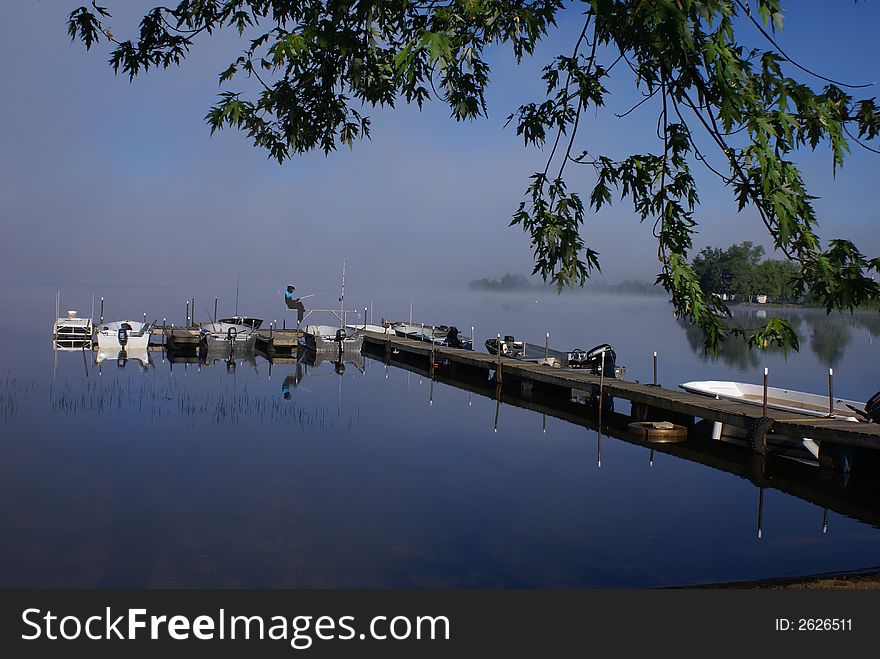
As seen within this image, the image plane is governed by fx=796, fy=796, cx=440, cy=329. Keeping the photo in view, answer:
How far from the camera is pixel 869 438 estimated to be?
17.1m

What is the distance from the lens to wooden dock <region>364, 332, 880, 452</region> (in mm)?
18109

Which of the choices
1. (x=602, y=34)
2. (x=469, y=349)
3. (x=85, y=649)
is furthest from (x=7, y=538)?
(x=469, y=349)

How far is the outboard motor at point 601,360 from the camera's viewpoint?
97.4ft

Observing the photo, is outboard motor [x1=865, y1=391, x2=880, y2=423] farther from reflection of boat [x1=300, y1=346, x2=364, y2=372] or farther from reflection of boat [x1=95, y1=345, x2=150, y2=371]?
reflection of boat [x1=95, y1=345, x2=150, y2=371]

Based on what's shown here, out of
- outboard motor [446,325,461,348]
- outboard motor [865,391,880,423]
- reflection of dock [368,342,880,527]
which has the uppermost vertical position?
outboard motor [446,325,461,348]

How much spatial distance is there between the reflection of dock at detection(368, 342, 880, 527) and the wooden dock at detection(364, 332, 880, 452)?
2.40ft

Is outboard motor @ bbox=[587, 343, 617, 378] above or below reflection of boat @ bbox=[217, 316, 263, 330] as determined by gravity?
below

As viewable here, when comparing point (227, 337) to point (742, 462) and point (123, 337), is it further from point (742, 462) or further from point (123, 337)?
point (742, 462)

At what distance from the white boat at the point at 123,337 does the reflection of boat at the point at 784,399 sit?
29771 millimetres

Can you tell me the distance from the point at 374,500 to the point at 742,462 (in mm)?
9860

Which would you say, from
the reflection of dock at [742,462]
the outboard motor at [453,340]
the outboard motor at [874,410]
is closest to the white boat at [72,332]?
the outboard motor at [453,340]

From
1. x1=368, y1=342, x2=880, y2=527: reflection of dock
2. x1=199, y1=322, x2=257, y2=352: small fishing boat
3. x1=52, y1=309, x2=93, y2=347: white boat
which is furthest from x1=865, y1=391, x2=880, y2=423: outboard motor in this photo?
x1=52, y1=309, x2=93, y2=347: white boat

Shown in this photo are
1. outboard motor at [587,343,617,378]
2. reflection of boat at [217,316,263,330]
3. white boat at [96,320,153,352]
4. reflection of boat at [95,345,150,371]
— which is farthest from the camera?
reflection of boat at [217,316,263,330]

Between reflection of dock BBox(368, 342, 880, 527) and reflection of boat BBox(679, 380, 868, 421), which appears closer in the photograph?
reflection of dock BBox(368, 342, 880, 527)
